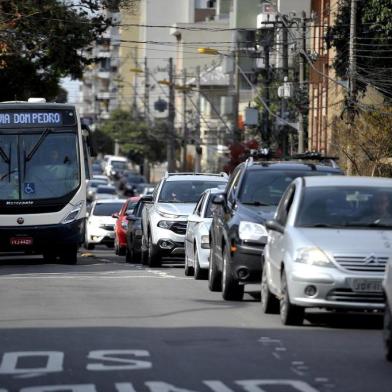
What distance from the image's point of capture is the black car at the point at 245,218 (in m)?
18.4

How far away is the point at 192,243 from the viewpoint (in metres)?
24.2

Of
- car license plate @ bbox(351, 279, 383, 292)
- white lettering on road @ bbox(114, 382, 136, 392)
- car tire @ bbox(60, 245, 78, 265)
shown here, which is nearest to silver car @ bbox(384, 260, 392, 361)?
car license plate @ bbox(351, 279, 383, 292)

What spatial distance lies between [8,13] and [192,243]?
16270 millimetres

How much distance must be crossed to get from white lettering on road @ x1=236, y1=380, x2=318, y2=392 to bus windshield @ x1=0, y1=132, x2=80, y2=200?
60.5ft

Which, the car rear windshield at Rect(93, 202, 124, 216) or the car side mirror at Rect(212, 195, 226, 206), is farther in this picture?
the car rear windshield at Rect(93, 202, 124, 216)

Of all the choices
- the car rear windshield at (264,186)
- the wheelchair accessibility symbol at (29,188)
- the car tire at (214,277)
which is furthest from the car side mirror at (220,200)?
the wheelchair accessibility symbol at (29,188)

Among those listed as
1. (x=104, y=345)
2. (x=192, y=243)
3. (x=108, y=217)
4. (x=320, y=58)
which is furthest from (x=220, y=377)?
(x=320, y=58)

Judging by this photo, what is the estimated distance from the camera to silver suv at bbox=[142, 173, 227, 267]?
28422mm

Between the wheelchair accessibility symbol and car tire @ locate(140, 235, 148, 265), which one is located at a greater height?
the wheelchair accessibility symbol

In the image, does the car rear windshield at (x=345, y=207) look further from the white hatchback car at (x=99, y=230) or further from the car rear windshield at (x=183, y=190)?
the white hatchback car at (x=99, y=230)

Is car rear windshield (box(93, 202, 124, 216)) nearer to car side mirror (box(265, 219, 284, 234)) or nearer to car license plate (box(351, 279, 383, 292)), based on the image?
car side mirror (box(265, 219, 284, 234))

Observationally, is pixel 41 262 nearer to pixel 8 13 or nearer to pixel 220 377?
pixel 8 13

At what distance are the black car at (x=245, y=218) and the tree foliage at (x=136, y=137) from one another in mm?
88349

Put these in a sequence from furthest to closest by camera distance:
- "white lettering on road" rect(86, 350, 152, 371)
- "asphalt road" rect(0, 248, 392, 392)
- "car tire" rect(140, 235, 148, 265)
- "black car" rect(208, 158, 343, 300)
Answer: "car tire" rect(140, 235, 148, 265) → "black car" rect(208, 158, 343, 300) → "white lettering on road" rect(86, 350, 152, 371) → "asphalt road" rect(0, 248, 392, 392)
